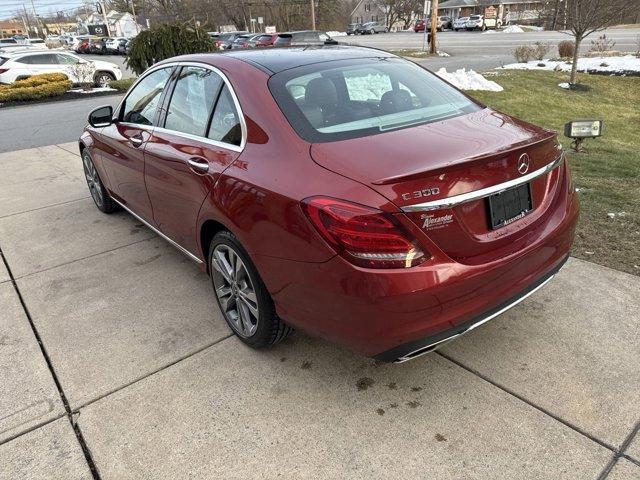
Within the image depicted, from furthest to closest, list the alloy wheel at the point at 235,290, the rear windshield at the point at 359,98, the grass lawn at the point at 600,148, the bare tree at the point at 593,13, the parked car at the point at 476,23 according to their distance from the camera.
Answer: the parked car at the point at 476,23
the bare tree at the point at 593,13
the grass lawn at the point at 600,148
the alloy wheel at the point at 235,290
the rear windshield at the point at 359,98

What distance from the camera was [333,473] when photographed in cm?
218

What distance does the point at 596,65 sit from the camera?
60.1 feet

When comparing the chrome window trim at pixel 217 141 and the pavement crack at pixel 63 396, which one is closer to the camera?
the pavement crack at pixel 63 396

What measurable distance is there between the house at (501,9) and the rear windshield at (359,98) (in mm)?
67154

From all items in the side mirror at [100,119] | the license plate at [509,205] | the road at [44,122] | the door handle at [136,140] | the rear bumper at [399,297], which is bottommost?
the road at [44,122]

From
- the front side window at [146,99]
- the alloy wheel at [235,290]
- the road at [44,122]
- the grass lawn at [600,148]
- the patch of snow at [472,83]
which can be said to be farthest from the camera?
the patch of snow at [472,83]

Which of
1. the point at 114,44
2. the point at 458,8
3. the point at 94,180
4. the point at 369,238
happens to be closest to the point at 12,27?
the point at 114,44

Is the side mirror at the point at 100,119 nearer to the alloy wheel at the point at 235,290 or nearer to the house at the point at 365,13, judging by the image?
the alloy wheel at the point at 235,290

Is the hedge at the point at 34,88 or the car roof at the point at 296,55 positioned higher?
the car roof at the point at 296,55

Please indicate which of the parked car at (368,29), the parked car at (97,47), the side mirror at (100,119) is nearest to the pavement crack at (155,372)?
the side mirror at (100,119)

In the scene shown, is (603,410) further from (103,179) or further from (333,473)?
(103,179)

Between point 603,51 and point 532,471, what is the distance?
83.9 ft

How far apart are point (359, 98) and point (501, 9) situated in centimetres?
7536

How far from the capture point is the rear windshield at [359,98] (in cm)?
260
